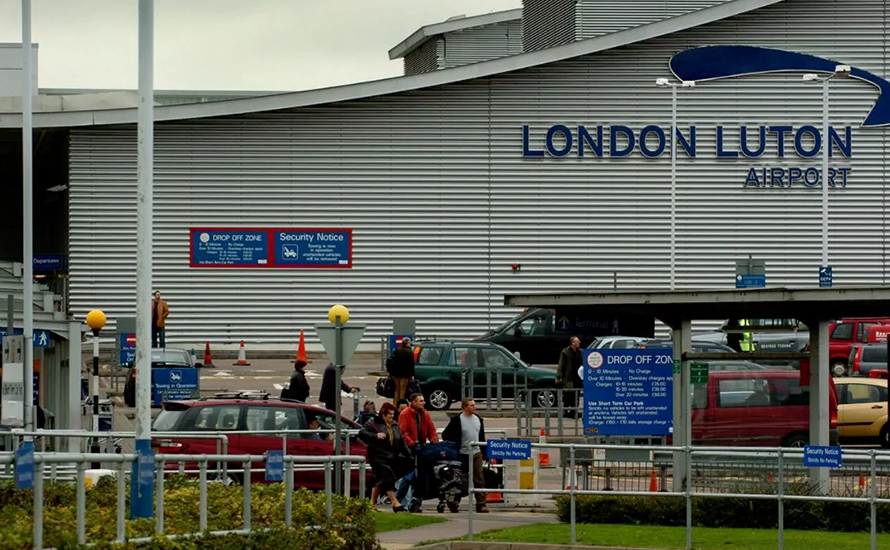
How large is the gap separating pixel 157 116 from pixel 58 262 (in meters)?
12.3

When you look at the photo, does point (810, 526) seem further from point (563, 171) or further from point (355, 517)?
point (563, 171)

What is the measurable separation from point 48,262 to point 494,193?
668 inches

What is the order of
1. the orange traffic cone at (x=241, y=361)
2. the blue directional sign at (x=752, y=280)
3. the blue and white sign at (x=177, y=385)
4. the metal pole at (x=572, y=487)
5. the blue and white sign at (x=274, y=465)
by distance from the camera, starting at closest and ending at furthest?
the blue and white sign at (x=274, y=465) → the metal pole at (x=572, y=487) → the blue and white sign at (x=177, y=385) → the blue directional sign at (x=752, y=280) → the orange traffic cone at (x=241, y=361)

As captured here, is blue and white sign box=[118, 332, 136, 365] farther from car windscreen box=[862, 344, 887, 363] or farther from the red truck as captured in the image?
the red truck

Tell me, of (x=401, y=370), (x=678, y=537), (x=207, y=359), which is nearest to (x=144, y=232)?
(x=678, y=537)

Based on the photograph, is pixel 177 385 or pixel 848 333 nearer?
pixel 177 385

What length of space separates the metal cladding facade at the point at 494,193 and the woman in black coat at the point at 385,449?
24.5 m

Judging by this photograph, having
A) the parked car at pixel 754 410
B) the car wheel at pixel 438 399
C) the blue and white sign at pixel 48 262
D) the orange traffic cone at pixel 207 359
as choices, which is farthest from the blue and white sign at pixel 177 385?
the blue and white sign at pixel 48 262

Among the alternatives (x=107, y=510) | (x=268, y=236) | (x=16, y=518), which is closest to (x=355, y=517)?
(x=107, y=510)

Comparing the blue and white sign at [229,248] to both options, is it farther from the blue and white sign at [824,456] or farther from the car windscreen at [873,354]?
the blue and white sign at [824,456]

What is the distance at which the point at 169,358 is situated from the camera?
36.9m

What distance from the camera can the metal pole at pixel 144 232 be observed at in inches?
632

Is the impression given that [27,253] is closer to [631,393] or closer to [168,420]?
[168,420]

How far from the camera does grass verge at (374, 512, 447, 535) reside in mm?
20750
